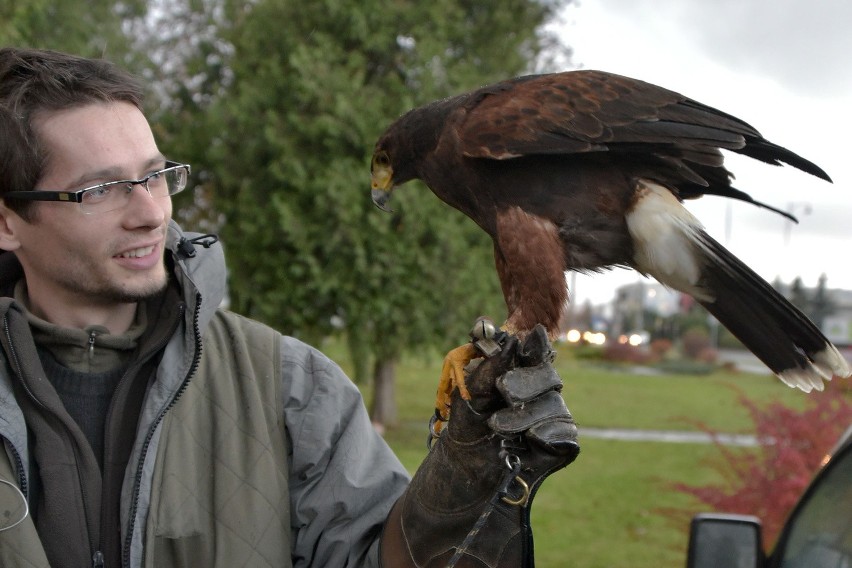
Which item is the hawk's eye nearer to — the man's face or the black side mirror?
the man's face

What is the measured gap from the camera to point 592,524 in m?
7.96

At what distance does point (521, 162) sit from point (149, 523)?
1162 millimetres

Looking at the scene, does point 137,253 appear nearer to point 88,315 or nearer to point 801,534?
→ point 88,315

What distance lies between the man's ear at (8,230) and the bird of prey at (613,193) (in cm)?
106

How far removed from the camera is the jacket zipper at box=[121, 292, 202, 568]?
1.71 metres

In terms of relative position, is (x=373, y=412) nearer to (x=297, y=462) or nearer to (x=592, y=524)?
(x=592, y=524)

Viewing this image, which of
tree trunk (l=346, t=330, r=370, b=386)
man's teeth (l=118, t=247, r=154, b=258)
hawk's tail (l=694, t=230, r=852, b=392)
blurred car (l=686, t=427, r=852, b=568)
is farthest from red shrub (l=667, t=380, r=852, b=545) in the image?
tree trunk (l=346, t=330, r=370, b=386)

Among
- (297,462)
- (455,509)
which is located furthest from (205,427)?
(455,509)

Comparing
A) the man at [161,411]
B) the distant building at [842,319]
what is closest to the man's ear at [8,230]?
the man at [161,411]

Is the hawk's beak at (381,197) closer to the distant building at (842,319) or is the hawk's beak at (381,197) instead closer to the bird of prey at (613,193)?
the bird of prey at (613,193)

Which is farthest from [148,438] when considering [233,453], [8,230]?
[8,230]

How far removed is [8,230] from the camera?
1987 mm

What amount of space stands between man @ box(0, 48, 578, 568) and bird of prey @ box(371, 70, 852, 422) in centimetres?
43

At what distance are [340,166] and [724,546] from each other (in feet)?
25.4
